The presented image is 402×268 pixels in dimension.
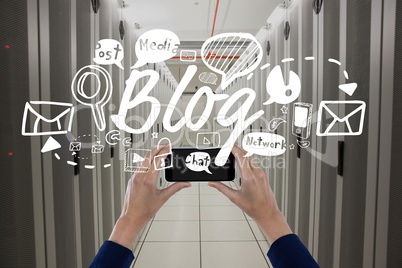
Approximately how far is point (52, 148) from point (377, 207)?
3.90 ft

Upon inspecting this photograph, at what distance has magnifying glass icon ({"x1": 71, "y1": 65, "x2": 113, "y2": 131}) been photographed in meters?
1.34

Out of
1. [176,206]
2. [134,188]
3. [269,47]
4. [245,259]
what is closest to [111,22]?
[269,47]

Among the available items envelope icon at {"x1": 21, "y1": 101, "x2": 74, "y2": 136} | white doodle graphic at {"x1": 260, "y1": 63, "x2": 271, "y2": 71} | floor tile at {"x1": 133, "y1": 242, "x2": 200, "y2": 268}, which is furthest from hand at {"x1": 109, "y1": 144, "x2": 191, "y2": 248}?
white doodle graphic at {"x1": 260, "y1": 63, "x2": 271, "y2": 71}

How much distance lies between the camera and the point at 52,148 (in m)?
1.05

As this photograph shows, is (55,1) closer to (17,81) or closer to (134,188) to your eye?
(17,81)

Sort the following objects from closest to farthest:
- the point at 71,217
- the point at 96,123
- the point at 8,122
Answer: the point at 8,122
the point at 71,217
the point at 96,123

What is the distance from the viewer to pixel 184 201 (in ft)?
12.6

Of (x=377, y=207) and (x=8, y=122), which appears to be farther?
(x=377, y=207)

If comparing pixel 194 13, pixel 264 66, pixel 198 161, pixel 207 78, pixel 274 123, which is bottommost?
pixel 198 161

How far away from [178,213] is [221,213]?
51 cm

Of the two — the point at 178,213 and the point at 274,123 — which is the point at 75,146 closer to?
the point at 274,123

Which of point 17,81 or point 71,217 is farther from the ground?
point 17,81

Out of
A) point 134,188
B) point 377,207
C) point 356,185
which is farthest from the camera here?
point 356,185

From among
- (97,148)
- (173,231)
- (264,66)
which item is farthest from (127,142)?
(264,66)
